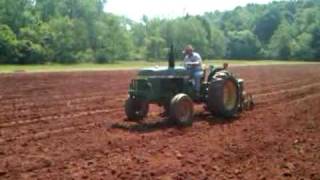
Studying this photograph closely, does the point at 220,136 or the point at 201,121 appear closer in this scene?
the point at 220,136

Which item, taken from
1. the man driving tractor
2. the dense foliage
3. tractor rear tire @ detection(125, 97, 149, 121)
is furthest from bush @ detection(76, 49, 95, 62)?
tractor rear tire @ detection(125, 97, 149, 121)

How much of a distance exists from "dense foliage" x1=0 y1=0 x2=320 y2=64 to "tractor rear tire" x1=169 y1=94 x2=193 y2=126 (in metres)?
42.6

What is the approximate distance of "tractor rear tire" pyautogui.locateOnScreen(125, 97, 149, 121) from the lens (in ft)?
44.0

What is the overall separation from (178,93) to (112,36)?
65.5 metres

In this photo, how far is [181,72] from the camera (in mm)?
13453

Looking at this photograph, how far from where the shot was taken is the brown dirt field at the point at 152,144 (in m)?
8.53

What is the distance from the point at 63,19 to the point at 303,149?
63319 mm

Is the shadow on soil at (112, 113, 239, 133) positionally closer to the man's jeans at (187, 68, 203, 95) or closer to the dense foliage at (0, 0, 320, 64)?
the man's jeans at (187, 68, 203, 95)

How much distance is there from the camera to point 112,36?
257 ft

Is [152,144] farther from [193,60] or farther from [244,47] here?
[244,47]

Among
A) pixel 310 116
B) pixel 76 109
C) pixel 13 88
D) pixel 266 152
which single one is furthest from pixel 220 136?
pixel 13 88

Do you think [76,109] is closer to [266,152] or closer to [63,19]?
[266,152]

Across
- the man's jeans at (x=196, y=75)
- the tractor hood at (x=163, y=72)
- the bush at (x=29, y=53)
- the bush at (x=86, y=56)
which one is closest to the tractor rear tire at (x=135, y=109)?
the tractor hood at (x=163, y=72)

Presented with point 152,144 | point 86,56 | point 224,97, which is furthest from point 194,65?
point 86,56
